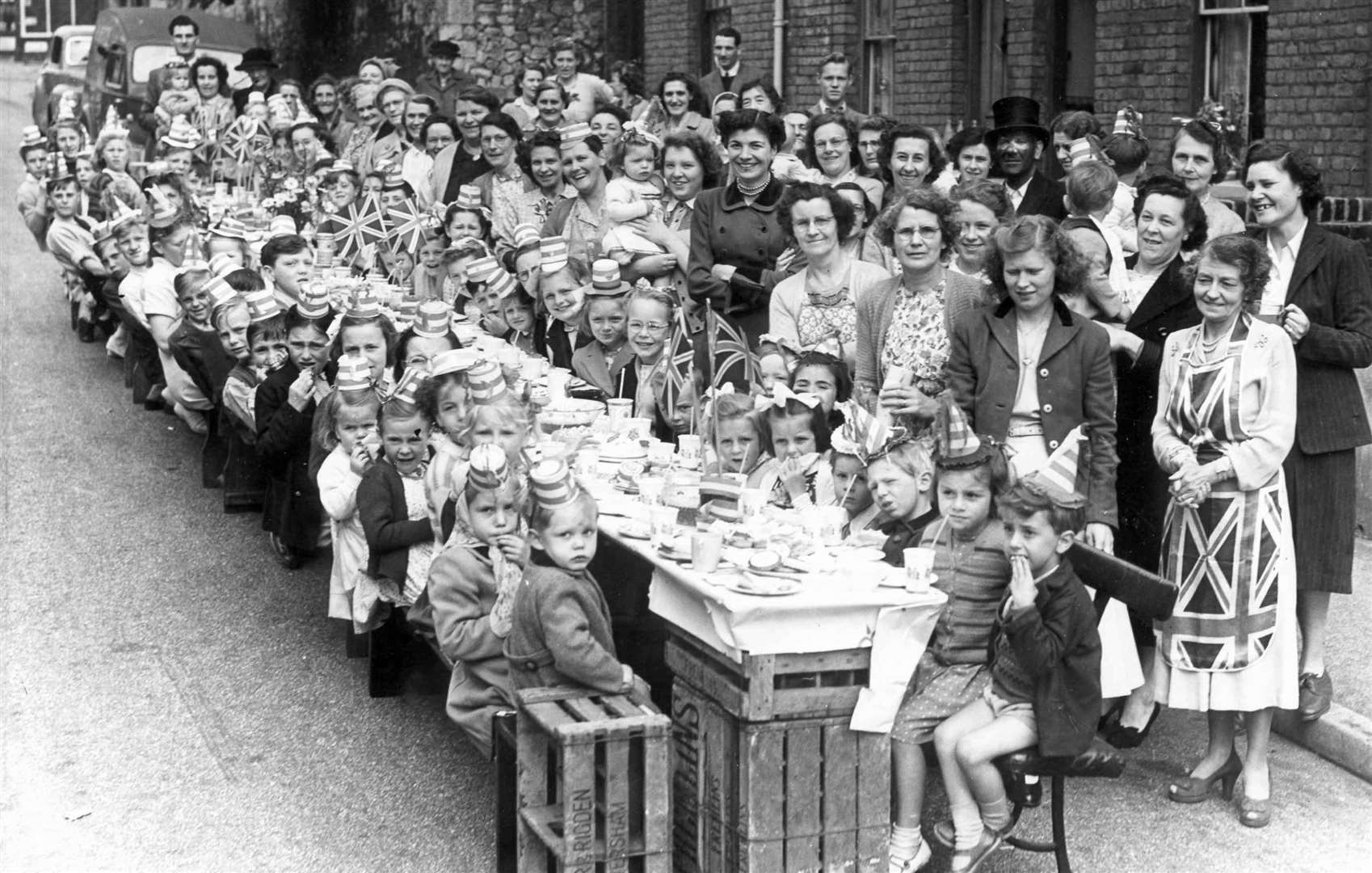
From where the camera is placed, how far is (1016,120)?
8883 millimetres

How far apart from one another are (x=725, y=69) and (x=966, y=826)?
9.62 m

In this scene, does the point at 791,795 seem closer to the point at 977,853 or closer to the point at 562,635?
the point at 977,853

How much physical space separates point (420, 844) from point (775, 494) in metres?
1.71

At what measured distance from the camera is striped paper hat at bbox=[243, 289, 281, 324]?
30.3 feet

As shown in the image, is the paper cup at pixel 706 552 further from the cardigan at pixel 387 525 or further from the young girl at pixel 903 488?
the cardigan at pixel 387 525

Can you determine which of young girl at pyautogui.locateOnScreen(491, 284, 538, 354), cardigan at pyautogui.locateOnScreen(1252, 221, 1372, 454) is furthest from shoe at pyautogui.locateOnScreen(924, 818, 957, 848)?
young girl at pyautogui.locateOnScreen(491, 284, 538, 354)

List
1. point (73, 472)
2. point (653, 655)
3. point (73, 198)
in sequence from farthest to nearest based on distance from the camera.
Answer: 1. point (73, 198)
2. point (73, 472)
3. point (653, 655)

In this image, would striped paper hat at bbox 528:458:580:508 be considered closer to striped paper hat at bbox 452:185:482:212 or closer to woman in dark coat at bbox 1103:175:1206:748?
woman in dark coat at bbox 1103:175:1206:748

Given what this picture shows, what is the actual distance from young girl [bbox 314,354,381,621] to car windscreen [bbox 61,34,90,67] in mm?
20728

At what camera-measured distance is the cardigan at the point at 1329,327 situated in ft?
21.6

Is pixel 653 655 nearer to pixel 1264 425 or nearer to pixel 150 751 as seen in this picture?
pixel 150 751

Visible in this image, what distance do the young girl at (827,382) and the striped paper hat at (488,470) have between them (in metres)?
1.36

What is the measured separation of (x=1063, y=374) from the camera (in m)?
6.33

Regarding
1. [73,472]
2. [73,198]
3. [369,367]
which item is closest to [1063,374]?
[369,367]
